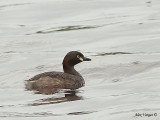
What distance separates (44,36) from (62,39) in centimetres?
96

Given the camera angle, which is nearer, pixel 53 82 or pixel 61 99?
pixel 61 99

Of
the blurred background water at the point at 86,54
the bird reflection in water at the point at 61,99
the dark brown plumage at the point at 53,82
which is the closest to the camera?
the blurred background water at the point at 86,54

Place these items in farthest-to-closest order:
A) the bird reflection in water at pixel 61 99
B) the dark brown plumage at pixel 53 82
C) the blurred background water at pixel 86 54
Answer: the dark brown plumage at pixel 53 82 < the bird reflection in water at pixel 61 99 < the blurred background water at pixel 86 54

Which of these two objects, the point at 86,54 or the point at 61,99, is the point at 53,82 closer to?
the point at 61,99

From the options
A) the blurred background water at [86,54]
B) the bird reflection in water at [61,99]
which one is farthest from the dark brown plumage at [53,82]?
the bird reflection in water at [61,99]

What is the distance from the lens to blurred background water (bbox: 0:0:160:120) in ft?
46.6

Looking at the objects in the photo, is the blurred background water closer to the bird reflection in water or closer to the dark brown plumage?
the bird reflection in water

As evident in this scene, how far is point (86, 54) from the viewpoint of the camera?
20.9m

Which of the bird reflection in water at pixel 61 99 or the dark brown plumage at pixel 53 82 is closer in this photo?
the bird reflection in water at pixel 61 99

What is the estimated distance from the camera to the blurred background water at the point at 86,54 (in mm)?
14195

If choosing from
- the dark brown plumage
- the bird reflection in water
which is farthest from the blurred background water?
the dark brown plumage

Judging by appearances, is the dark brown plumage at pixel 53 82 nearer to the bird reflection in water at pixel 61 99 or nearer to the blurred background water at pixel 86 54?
the blurred background water at pixel 86 54

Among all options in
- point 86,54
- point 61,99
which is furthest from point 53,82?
point 86,54

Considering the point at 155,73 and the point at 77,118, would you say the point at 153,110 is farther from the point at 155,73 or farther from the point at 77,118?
the point at 155,73
